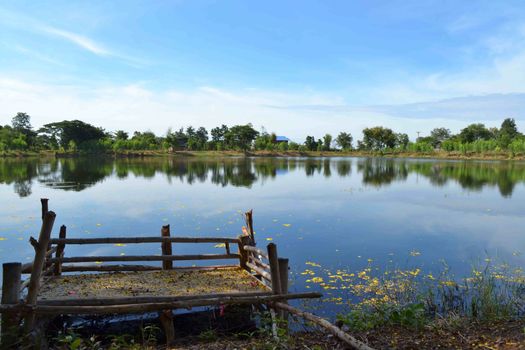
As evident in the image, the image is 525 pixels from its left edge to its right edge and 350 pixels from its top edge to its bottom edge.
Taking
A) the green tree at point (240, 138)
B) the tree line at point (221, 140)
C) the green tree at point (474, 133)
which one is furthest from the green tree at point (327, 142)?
the green tree at point (474, 133)

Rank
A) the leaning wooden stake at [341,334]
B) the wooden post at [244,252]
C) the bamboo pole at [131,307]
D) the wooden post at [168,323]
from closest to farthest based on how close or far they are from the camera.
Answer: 1. the leaning wooden stake at [341,334]
2. the bamboo pole at [131,307]
3. the wooden post at [168,323]
4. the wooden post at [244,252]

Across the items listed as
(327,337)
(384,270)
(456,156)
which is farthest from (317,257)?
(456,156)

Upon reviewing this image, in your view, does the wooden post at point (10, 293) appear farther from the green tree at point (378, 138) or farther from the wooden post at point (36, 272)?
the green tree at point (378, 138)

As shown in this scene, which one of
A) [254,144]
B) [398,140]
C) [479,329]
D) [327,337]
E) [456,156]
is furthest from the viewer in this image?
[398,140]

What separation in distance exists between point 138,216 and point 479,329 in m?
14.5

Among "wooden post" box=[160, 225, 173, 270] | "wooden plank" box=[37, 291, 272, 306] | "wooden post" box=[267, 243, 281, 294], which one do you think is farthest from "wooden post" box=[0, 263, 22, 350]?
"wooden post" box=[267, 243, 281, 294]

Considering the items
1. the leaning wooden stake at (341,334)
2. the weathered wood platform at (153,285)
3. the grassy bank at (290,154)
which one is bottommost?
Result: the weathered wood platform at (153,285)

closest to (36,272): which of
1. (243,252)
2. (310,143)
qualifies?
(243,252)

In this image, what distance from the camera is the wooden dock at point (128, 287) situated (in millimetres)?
5324

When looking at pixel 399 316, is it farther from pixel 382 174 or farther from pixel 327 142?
pixel 327 142

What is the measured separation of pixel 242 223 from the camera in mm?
16078

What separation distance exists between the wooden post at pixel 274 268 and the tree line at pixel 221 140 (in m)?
77.4

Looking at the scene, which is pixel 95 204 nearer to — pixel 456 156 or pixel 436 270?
pixel 436 270

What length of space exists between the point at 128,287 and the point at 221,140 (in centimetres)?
9700
